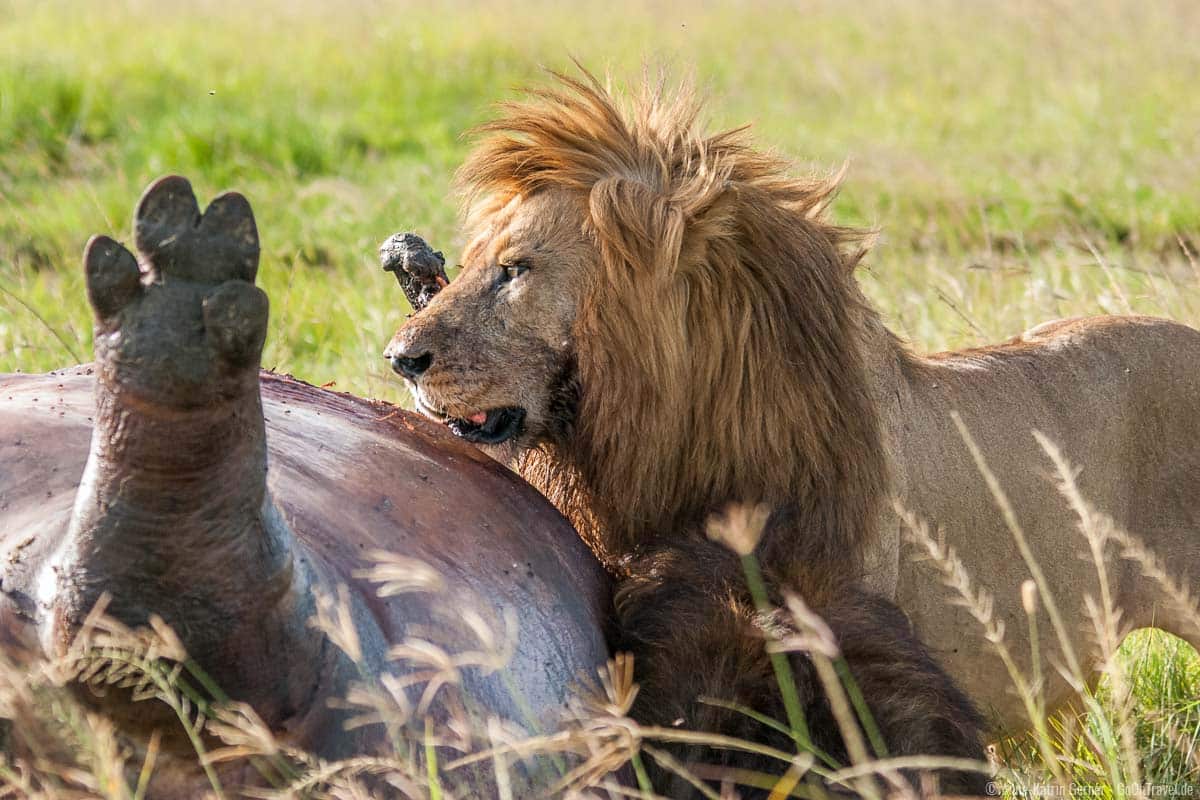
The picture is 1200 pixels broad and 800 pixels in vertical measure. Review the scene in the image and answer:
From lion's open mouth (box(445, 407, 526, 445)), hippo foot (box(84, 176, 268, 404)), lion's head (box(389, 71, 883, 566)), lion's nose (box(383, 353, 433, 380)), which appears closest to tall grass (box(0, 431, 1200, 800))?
hippo foot (box(84, 176, 268, 404))

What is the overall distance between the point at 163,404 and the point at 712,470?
54.0 inches

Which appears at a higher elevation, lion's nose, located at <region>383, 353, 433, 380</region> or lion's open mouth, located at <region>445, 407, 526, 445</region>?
lion's nose, located at <region>383, 353, 433, 380</region>

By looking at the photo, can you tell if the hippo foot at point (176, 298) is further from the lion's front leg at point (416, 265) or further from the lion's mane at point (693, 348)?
the lion's front leg at point (416, 265)

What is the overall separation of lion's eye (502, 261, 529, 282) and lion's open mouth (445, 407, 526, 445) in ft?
0.90

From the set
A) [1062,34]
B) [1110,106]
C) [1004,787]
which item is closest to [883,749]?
[1004,787]

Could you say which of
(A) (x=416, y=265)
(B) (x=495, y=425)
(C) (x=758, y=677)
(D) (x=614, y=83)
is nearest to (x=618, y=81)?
(D) (x=614, y=83)

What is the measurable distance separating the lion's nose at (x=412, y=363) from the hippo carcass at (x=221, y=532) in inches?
15.4

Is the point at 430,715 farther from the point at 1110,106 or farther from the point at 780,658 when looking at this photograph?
the point at 1110,106

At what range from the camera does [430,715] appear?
2.34 metres

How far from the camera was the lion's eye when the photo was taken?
318cm

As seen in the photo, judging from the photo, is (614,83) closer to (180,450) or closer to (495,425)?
(495,425)

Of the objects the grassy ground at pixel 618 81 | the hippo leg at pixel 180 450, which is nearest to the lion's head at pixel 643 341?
the grassy ground at pixel 618 81

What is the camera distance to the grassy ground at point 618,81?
19.3 ft

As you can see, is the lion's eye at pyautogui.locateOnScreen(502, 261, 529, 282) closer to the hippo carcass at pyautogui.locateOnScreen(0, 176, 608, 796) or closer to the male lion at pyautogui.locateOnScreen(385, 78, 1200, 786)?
the male lion at pyautogui.locateOnScreen(385, 78, 1200, 786)
